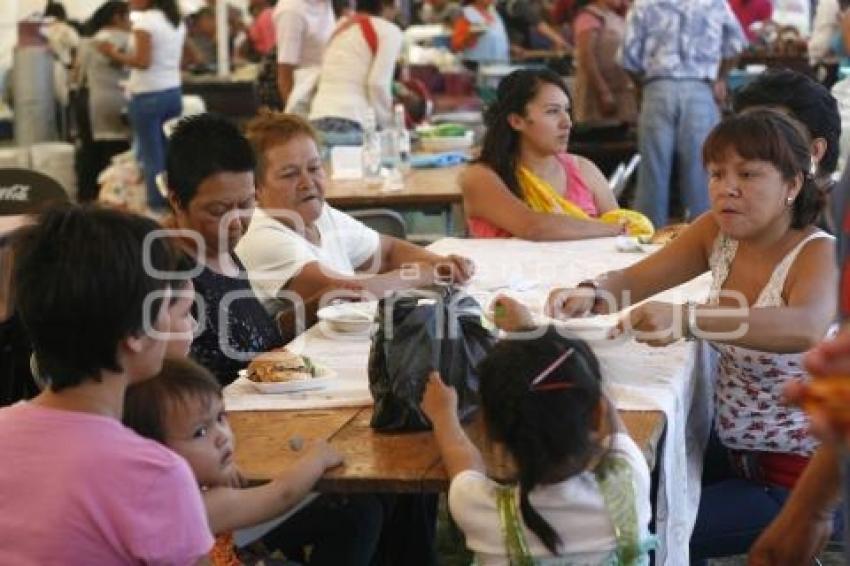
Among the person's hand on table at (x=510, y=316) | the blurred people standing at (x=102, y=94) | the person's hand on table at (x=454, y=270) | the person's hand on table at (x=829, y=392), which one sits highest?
the person's hand on table at (x=829, y=392)

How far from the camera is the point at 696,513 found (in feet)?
10.5

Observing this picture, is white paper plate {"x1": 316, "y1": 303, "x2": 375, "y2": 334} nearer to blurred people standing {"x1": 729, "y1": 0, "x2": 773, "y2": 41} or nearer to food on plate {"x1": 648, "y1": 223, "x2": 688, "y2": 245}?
food on plate {"x1": 648, "y1": 223, "x2": 688, "y2": 245}

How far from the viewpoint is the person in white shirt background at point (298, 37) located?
334 inches

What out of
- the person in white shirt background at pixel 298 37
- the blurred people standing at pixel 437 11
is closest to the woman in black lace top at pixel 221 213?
the person in white shirt background at pixel 298 37

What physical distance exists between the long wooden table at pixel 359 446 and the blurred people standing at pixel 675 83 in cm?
538

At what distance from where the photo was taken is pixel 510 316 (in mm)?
3369

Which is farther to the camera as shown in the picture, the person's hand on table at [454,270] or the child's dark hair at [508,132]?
the child's dark hair at [508,132]

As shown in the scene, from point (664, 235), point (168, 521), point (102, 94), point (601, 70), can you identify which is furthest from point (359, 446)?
point (102, 94)

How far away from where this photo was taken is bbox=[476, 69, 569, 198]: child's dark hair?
16.4 feet

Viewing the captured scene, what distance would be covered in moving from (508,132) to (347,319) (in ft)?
5.27

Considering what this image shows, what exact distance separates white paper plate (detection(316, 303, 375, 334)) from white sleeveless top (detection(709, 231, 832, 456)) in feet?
2.80

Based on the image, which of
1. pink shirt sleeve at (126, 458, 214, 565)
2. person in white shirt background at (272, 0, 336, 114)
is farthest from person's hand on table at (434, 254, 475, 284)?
person in white shirt background at (272, 0, 336, 114)

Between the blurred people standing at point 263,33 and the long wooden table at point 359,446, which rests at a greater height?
the long wooden table at point 359,446

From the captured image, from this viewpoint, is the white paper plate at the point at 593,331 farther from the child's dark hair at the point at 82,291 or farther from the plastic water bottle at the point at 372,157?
the plastic water bottle at the point at 372,157
